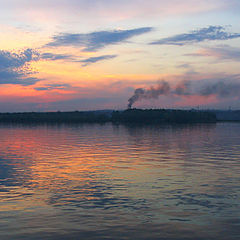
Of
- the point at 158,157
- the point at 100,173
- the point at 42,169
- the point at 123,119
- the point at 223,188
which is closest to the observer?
the point at 223,188

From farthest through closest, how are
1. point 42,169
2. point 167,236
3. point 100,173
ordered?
point 42,169, point 100,173, point 167,236

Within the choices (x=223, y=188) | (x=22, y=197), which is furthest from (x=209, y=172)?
(x=22, y=197)

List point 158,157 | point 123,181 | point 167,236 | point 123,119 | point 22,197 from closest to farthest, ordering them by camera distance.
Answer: point 167,236
point 22,197
point 123,181
point 158,157
point 123,119

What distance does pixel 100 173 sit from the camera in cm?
2339

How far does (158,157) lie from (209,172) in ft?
27.3

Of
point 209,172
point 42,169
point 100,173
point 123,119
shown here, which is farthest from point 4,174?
point 123,119

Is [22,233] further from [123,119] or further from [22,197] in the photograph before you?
[123,119]

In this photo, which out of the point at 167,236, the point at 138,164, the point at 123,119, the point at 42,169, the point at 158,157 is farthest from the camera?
the point at 123,119

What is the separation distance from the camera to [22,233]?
12.2 metres

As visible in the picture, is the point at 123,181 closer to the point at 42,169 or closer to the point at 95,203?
the point at 95,203

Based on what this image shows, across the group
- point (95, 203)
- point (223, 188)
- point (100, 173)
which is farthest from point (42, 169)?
point (223, 188)

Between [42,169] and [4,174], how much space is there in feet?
9.28

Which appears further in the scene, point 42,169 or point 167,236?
point 42,169

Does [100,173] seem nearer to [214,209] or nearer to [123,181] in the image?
[123,181]
